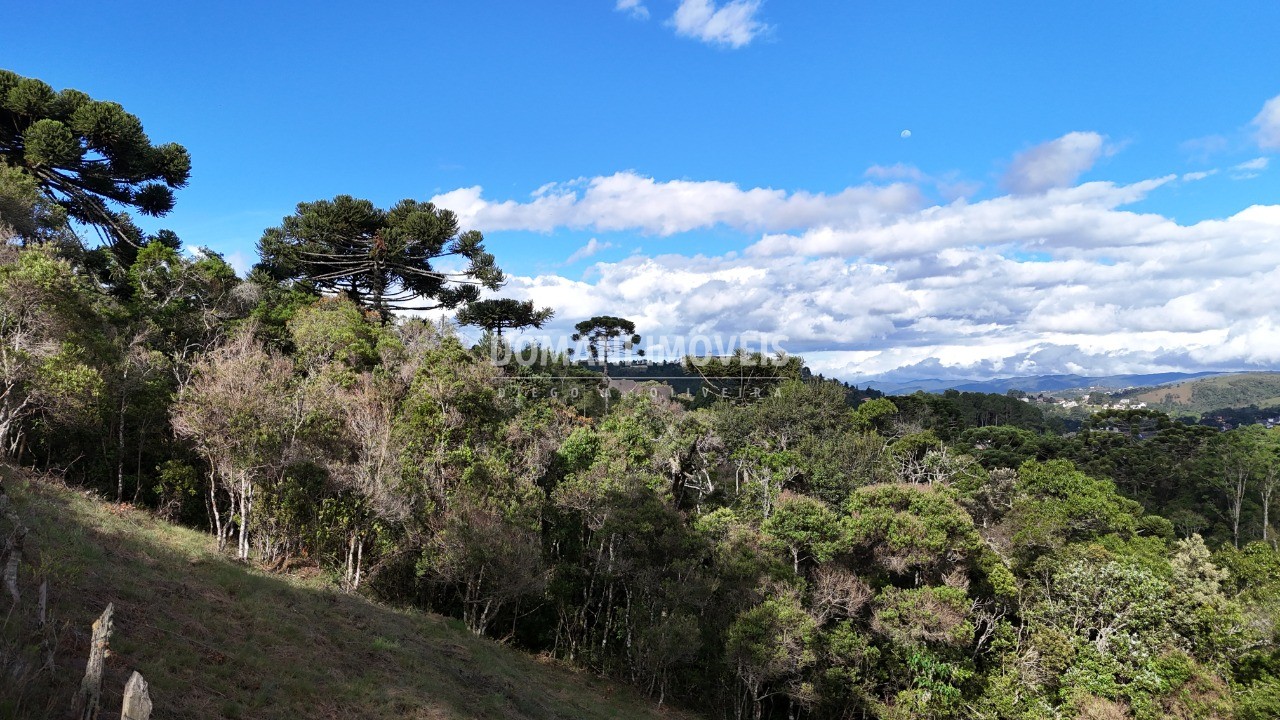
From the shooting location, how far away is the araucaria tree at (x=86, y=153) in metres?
23.2

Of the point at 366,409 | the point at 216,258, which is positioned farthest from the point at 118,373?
the point at 216,258

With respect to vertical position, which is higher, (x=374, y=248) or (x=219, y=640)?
(x=374, y=248)

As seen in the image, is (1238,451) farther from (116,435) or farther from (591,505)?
(116,435)

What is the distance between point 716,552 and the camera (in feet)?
69.3

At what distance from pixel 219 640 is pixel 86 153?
2481cm

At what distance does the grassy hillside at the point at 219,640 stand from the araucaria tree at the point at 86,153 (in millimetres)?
14533

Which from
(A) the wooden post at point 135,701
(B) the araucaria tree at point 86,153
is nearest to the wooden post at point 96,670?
(A) the wooden post at point 135,701

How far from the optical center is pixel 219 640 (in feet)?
34.1

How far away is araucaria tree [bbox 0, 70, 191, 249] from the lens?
2320 cm

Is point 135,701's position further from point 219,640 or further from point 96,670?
point 219,640

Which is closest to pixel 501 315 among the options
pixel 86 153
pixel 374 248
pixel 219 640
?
pixel 374 248

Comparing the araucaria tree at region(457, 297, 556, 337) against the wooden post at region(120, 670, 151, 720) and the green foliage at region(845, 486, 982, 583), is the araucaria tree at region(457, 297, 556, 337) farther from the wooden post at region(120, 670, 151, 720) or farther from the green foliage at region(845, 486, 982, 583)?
the wooden post at region(120, 670, 151, 720)

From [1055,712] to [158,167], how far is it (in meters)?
40.5

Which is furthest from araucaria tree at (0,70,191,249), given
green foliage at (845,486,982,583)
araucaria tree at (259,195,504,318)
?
green foliage at (845,486,982,583)
